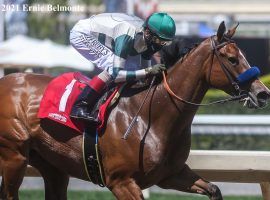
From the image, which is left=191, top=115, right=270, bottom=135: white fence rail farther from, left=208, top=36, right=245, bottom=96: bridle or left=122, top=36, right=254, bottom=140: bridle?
left=208, top=36, right=245, bottom=96: bridle

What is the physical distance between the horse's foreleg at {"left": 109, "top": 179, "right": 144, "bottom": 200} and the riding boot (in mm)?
492

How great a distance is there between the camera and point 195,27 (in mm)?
23547

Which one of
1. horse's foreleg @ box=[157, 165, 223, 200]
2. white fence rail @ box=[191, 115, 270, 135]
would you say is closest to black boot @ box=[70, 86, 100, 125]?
horse's foreleg @ box=[157, 165, 223, 200]

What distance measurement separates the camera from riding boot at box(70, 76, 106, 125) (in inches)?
221

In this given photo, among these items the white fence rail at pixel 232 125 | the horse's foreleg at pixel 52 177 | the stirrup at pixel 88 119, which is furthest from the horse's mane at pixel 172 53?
the white fence rail at pixel 232 125

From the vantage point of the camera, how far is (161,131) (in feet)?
17.9

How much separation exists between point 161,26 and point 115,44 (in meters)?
0.35

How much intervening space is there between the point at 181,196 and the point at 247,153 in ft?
7.65

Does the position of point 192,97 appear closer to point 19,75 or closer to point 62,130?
point 62,130

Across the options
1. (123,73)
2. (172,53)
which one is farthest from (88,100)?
(172,53)

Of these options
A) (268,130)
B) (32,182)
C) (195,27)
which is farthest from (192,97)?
(195,27)

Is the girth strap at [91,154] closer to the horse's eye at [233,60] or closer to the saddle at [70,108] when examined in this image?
the saddle at [70,108]

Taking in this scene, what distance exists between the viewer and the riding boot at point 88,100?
221 inches

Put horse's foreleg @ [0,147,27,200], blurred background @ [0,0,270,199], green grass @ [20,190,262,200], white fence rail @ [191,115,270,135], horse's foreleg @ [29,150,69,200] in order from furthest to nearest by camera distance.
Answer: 1. white fence rail @ [191,115,270,135]
2. blurred background @ [0,0,270,199]
3. green grass @ [20,190,262,200]
4. horse's foreleg @ [29,150,69,200]
5. horse's foreleg @ [0,147,27,200]
